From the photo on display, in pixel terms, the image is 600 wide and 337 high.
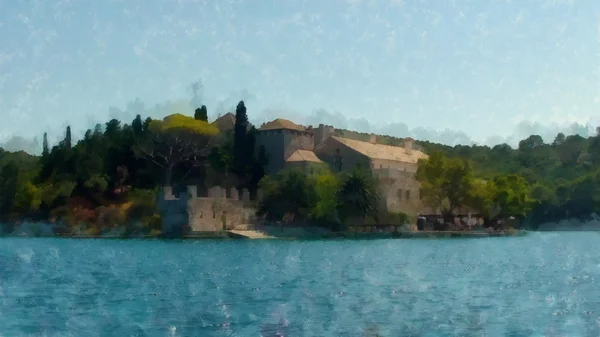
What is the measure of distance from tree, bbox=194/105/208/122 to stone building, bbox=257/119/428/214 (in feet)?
15.8

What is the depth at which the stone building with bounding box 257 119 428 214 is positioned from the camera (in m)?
54.2

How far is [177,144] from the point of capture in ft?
182

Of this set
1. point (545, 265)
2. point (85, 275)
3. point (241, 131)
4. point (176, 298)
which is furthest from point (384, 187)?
point (176, 298)

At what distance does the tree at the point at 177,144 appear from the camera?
5462cm

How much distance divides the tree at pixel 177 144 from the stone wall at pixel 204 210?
5.98 metres

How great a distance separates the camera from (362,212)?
4850 centimetres

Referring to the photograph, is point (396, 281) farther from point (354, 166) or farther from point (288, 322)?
point (354, 166)

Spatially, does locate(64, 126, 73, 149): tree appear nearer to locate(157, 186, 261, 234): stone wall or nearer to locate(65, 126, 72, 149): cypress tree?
locate(65, 126, 72, 149): cypress tree

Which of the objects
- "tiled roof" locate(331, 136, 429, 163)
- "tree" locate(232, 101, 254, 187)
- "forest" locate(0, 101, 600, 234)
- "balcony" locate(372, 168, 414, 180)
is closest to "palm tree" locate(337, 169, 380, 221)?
"forest" locate(0, 101, 600, 234)

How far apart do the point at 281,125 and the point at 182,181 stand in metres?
7.38

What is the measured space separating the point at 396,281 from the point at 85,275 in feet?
27.7

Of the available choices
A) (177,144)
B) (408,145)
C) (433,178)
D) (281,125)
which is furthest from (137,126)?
(408,145)

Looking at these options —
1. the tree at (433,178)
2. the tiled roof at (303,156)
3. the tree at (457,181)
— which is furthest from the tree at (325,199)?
the tree at (457,181)

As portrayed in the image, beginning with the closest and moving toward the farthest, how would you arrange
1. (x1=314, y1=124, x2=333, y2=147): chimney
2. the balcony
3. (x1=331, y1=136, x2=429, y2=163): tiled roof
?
the balcony
(x1=331, y1=136, x2=429, y2=163): tiled roof
(x1=314, y1=124, x2=333, y2=147): chimney
